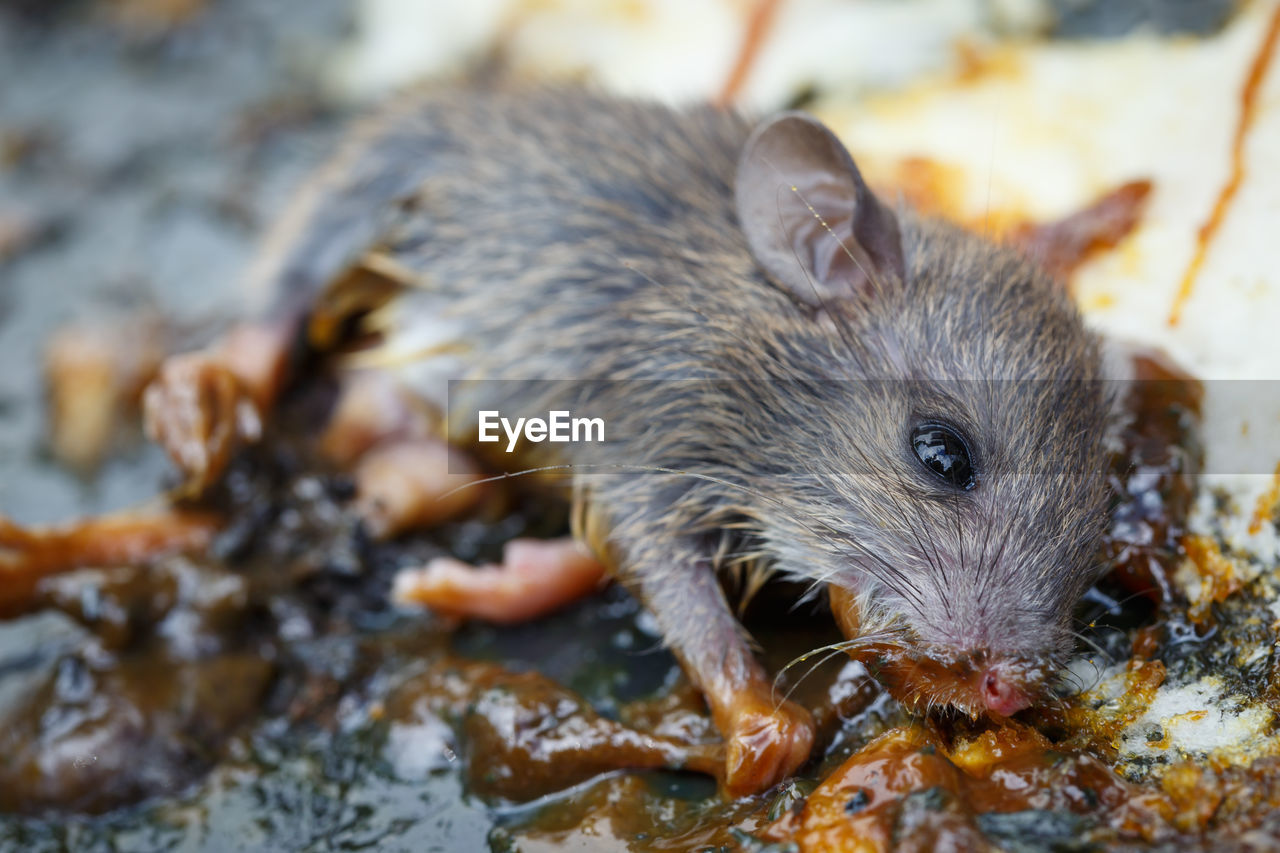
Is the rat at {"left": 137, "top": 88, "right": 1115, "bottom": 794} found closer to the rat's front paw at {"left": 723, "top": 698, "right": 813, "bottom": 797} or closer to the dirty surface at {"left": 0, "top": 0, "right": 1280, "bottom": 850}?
the rat's front paw at {"left": 723, "top": 698, "right": 813, "bottom": 797}

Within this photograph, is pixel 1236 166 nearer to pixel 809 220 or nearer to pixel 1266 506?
pixel 1266 506

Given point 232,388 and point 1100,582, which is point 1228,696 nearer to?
point 1100,582

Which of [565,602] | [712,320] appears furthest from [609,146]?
[565,602]

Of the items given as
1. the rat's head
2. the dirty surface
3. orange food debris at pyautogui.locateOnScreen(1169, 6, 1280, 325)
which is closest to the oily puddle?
the dirty surface

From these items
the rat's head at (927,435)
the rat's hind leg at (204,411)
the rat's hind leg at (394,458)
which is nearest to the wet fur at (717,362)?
the rat's head at (927,435)

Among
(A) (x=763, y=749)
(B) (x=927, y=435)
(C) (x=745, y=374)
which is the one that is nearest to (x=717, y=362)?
(C) (x=745, y=374)

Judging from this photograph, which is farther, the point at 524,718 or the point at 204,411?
the point at 204,411

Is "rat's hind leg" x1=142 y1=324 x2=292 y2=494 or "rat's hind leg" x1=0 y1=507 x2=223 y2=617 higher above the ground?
"rat's hind leg" x1=142 y1=324 x2=292 y2=494

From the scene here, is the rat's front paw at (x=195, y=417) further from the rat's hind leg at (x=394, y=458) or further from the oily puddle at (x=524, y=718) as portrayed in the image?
the rat's hind leg at (x=394, y=458)
